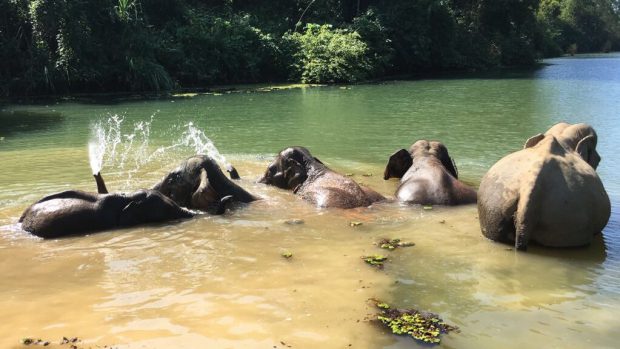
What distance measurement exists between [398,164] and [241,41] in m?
26.8

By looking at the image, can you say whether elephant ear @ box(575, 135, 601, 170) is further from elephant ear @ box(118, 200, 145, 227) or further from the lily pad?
elephant ear @ box(118, 200, 145, 227)

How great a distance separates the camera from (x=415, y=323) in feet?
14.9

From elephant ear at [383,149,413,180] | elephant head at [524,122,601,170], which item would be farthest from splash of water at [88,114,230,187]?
elephant head at [524,122,601,170]

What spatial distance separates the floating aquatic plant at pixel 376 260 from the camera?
19.4 feet

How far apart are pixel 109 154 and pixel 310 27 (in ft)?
88.9

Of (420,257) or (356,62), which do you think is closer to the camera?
(420,257)

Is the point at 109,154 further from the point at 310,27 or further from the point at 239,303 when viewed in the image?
the point at 310,27

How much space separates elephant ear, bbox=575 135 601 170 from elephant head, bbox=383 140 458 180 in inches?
96.1

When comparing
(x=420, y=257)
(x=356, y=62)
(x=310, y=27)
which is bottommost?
(x=420, y=257)

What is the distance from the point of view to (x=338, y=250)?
6.39 m

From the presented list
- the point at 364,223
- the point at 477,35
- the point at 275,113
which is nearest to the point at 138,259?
the point at 364,223

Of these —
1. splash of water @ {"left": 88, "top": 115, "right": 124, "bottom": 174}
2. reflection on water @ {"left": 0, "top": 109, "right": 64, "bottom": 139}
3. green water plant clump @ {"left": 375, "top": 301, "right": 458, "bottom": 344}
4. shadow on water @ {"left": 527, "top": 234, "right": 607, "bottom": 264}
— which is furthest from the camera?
reflection on water @ {"left": 0, "top": 109, "right": 64, "bottom": 139}

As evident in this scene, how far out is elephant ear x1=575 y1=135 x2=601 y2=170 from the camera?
7336 mm

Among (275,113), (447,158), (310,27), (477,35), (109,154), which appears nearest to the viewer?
(447,158)
